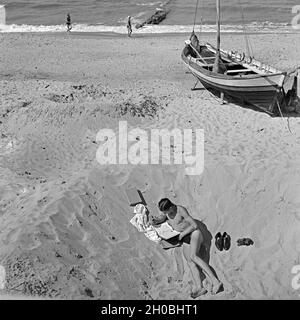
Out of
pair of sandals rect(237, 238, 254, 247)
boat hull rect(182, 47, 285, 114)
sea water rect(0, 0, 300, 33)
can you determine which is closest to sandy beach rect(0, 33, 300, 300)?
pair of sandals rect(237, 238, 254, 247)

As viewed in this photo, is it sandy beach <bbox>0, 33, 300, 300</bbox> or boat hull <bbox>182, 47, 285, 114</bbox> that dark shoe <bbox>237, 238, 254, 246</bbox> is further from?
boat hull <bbox>182, 47, 285, 114</bbox>

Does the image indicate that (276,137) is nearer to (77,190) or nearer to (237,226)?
(237,226)

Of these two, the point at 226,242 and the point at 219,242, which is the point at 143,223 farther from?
the point at 226,242

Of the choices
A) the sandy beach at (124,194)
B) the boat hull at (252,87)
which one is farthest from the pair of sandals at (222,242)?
the boat hull at (252,87)

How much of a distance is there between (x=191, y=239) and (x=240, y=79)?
7110mm

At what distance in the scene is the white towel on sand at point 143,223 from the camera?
29.7ft

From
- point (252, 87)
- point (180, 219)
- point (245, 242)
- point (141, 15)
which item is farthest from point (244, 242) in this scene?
point (141, 15)

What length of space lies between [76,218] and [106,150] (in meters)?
3.10

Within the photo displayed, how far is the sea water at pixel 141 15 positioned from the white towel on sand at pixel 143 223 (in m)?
24.2

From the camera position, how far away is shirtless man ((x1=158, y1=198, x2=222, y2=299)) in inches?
314

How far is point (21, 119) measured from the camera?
13.4m

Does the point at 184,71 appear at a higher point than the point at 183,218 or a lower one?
lower

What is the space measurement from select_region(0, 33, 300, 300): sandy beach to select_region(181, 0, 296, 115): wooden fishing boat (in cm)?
43
